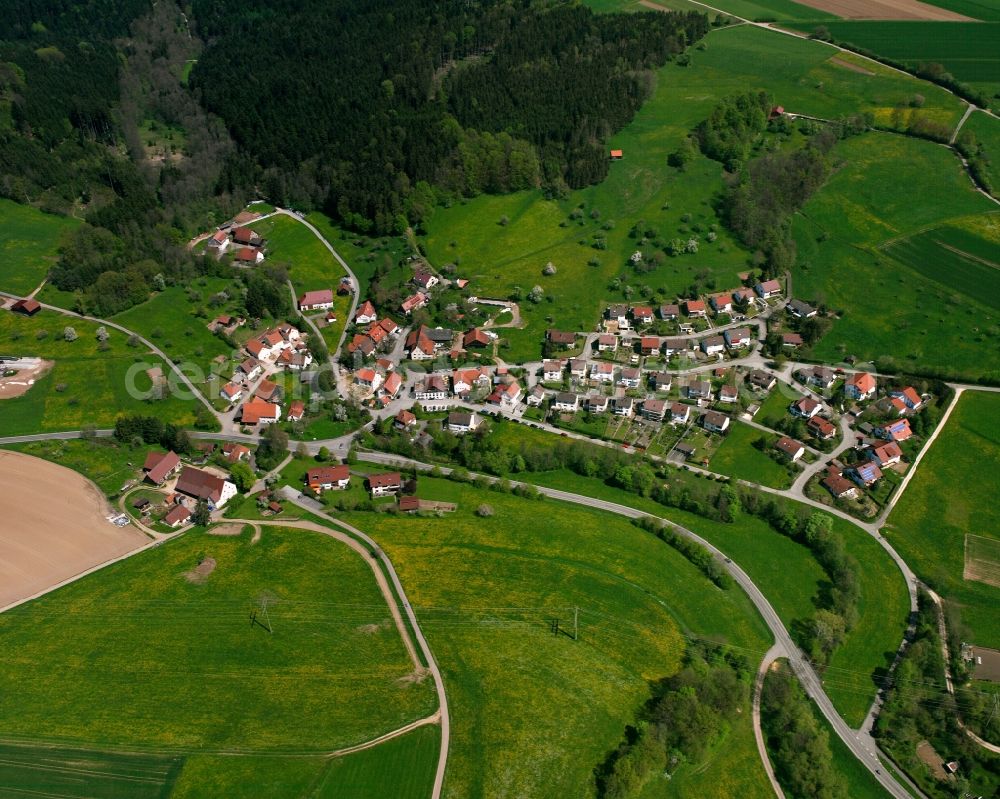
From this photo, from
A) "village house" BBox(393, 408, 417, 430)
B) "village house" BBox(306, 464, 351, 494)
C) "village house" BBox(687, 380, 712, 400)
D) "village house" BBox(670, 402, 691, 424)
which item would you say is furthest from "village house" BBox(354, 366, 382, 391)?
"village house" BBox(687, 380, 712, 400)

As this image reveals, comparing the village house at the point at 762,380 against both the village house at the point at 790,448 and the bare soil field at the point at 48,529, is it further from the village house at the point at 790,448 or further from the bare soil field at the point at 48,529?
the bare soil field at the point at 48,529

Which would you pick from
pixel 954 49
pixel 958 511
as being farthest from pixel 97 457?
pixel 954 49

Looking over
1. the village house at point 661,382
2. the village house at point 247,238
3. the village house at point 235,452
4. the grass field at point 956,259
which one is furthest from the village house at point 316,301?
the grass field at point 956,259

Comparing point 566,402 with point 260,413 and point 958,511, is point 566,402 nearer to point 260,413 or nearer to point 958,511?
point 260,413

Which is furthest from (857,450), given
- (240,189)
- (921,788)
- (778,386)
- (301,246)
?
(240,189)

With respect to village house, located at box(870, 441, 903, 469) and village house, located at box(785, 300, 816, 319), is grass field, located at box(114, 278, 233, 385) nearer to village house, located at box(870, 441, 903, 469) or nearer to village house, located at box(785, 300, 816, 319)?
village house, located at box(785, 300, 816, 319)

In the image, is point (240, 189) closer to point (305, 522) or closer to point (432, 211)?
point (432, 211)
